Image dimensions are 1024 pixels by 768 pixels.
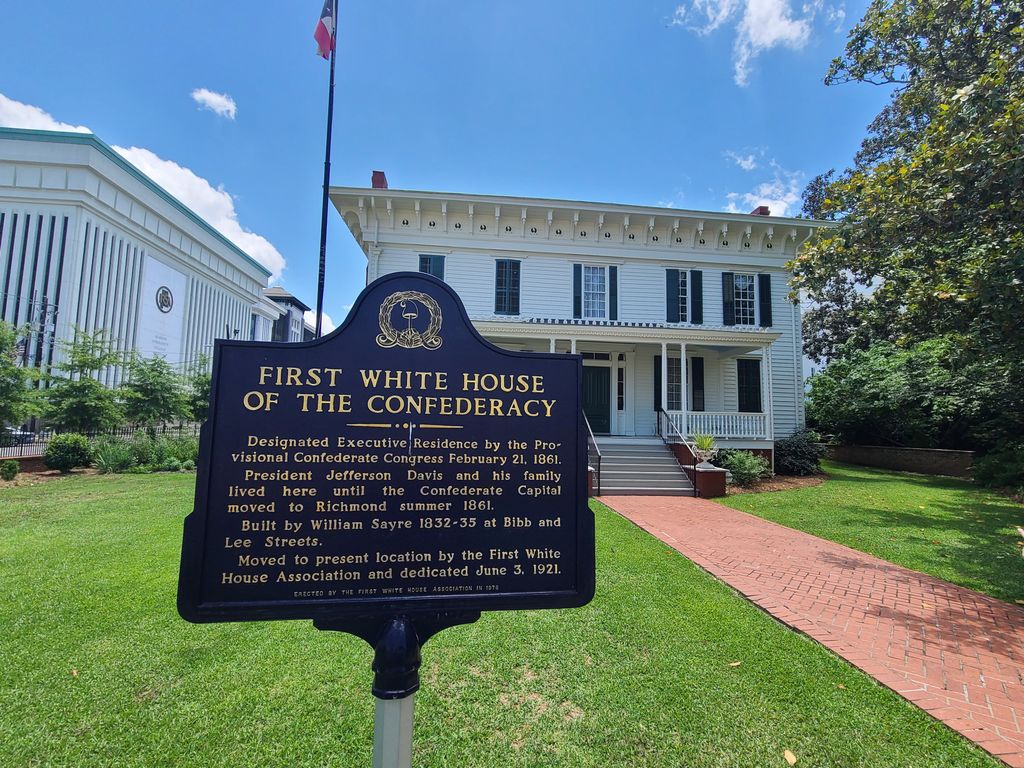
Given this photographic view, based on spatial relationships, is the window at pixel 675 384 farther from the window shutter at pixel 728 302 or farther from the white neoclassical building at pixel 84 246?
the white neoclassical building at pixel 84 246

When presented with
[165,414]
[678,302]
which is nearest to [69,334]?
[165,414]

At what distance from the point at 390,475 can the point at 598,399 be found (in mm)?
14494

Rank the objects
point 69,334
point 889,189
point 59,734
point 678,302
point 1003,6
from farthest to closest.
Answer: point 69,334
point 678,302
point 1003,6
point 889,189
point 59,734

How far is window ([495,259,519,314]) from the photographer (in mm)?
16234

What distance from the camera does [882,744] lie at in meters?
2.84

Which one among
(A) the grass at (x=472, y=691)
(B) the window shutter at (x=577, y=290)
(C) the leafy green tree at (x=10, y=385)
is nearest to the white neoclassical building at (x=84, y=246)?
(C) the leafy green tree at (x=10, y=385)

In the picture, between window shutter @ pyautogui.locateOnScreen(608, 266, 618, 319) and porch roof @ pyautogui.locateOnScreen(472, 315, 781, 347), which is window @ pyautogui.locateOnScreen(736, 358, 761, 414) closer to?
porch roof @ pyautogui.locateOnScreen(472, 315, 781, 347)

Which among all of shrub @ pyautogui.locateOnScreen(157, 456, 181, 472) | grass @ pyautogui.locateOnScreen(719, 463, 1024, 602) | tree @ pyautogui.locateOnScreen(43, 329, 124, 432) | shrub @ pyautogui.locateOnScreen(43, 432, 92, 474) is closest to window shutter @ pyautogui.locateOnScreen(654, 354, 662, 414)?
grass @ pyautogui.locateOnScreen(719, 463, 1024, 602)

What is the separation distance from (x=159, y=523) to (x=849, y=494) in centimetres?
1496

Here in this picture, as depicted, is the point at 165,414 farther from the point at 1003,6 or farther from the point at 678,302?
the point at 1003,6

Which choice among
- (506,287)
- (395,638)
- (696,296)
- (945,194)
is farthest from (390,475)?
(696,296)

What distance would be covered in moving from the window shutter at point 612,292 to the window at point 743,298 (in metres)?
4.35

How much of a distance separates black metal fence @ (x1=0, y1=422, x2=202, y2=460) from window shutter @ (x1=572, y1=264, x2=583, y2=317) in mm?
15807

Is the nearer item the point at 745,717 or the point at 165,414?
the point at 745,717
